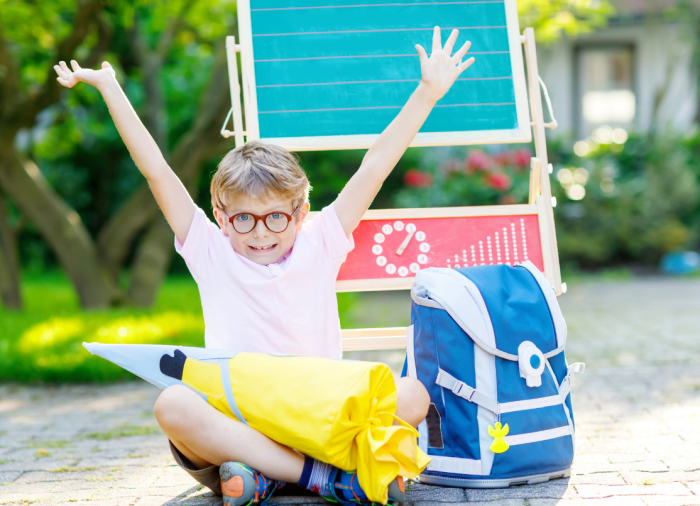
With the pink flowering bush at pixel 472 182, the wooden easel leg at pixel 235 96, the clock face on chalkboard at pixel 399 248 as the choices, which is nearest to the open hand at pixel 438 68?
the clock face on chalkboard at pixel 399 248

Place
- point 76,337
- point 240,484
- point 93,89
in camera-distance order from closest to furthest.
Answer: point 240,484 → point 76,337 → point 93,89

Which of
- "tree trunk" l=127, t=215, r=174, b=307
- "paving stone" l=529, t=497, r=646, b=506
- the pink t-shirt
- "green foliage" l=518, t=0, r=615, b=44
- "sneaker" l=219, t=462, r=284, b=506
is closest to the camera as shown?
"sneaker" l=219, t=462, r=284, b=506

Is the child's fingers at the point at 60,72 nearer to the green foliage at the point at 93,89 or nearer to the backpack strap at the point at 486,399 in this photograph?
the backpack strap at the point at 486,399

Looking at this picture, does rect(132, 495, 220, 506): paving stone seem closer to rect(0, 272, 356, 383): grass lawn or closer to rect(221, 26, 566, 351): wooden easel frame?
rect(221, 26, 566, 351): wooden easel frame

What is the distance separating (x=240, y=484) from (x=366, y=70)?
63.1 inches

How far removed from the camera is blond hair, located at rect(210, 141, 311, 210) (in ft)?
6.75

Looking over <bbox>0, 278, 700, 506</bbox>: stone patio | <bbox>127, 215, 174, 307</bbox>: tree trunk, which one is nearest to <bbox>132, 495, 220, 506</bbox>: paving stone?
<bbox>0, 278, 700, 506</bbox>: stone patio

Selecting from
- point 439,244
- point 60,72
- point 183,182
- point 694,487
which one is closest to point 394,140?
point 439,244

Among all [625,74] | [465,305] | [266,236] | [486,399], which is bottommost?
[486,399]

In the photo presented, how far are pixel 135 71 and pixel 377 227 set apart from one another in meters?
6.52

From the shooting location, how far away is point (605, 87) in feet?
36.3

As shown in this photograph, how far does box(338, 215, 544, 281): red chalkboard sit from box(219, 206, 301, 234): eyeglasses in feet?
1.66

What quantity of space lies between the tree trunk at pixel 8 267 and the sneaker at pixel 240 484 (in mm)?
5388

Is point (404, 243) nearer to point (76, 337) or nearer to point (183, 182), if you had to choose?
point (76, 337)
